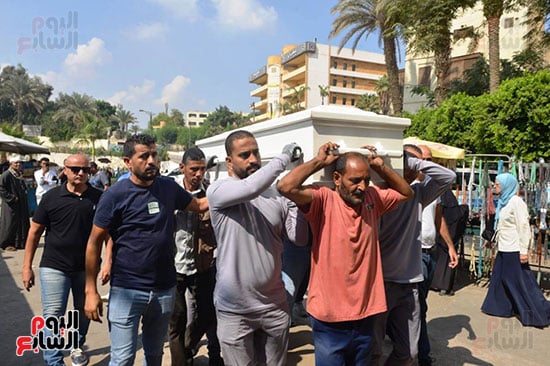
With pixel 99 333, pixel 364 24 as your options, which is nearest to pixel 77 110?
pixel 364 24

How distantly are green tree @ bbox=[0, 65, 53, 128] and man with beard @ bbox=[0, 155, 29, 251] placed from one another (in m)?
63.2

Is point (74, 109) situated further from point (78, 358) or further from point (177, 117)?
point (78, 358)

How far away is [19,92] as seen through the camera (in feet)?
203

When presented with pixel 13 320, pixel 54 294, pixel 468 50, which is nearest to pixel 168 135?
pixel 468 50

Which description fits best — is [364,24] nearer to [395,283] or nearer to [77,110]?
[395,283]

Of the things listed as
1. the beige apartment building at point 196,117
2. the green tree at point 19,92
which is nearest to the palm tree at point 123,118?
the green tree at point 19,92

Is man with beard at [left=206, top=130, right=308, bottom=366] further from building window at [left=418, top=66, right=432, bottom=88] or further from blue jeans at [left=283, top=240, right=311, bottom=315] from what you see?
building window at [left=418, top=66, right=432, bottom=88]

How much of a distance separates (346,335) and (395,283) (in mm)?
639

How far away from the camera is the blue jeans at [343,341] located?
2.18 m

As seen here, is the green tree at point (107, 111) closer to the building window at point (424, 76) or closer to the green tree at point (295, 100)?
the green tree at point (295, 100)

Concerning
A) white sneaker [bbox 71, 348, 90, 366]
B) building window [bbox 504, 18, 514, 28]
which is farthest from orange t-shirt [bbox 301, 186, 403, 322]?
building window [bbox 504, 18, 514, 28]

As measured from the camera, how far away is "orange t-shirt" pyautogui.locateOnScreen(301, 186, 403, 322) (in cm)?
215

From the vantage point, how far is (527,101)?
1112cm

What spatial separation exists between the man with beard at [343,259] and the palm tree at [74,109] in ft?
215
